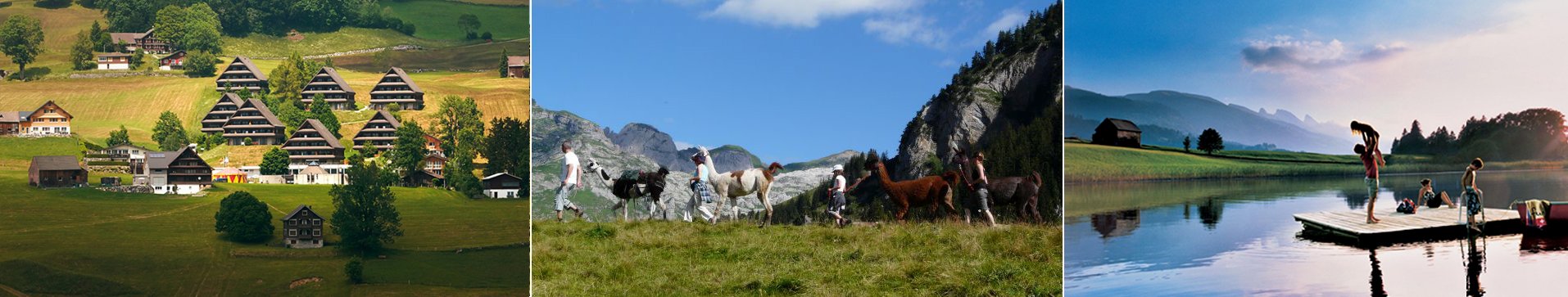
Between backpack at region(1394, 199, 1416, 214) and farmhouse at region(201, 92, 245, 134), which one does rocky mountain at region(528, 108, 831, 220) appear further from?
backpack at region(1394, 199, 1416, 214)

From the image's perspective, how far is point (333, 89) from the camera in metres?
13.3

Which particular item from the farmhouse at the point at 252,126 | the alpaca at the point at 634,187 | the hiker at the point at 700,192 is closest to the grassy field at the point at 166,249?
the farmhouse at the point at 252,126

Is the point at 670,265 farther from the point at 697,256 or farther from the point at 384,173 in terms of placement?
the point at 384,173

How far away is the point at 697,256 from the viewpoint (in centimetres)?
1402

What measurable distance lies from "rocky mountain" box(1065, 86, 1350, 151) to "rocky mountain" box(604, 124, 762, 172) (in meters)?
3.73

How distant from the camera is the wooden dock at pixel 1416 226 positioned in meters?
11.7

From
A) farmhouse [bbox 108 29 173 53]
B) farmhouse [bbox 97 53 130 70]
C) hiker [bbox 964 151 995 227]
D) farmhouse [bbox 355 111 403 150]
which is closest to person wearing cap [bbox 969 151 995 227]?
hiker [bbox 964 151 995 227]

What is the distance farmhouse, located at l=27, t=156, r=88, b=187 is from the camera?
1233cm

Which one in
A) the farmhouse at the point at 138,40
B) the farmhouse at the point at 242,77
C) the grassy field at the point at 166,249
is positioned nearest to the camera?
the grassy field at the point at 166,249

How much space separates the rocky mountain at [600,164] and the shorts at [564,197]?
2.8 inches

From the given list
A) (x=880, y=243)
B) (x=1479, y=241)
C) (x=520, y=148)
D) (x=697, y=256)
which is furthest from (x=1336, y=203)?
(x=520, y=148)

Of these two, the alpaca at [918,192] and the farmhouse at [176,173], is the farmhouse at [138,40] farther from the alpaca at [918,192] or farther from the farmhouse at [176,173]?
the alpaca at [918,192]

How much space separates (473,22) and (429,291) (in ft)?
8.44

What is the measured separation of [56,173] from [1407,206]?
11066 mm
